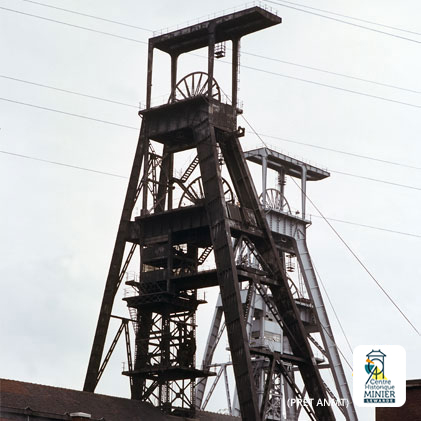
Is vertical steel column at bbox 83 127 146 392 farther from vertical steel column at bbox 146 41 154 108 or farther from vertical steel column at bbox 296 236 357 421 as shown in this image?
vertical steel column at bbox 296 236 357 421

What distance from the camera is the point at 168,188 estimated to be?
186ft

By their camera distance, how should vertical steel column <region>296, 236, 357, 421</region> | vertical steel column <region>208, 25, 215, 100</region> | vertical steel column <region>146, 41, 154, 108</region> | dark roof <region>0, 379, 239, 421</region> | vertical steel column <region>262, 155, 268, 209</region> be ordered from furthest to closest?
vertical steel column <region>262, 155, 268, 209</region>
vertical steel column <region>296, 236, 357, 421</region>
vertical steel column <region>146, 41, 154, 108</region>
vertical steel column <region>208, 25, 215, 100</region>
dark roof <region>0, 379, 239, 421</region>

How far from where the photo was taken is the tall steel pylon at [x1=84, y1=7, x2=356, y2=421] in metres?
Result: 52.6

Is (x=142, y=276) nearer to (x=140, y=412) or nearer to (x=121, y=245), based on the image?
(x=121, y=245)

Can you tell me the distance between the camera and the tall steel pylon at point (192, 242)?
52.6 m

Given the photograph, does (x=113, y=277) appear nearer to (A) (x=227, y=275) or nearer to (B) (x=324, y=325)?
(A) (x=227, y=275)

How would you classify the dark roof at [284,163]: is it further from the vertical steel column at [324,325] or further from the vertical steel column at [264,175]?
the vertical steel column at [324,325]

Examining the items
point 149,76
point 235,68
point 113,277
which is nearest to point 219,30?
point 235,68

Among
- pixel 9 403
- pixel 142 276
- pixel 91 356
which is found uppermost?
pixel 142 276

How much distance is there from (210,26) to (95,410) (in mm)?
19463

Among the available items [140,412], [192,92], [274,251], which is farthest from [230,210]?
[140,412]

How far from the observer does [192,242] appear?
54.1 m

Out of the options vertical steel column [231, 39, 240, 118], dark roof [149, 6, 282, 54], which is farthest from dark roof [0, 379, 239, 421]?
dark roof [149, 6, 282, 54]

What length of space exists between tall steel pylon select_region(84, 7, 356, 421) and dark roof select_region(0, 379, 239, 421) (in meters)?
2.97
